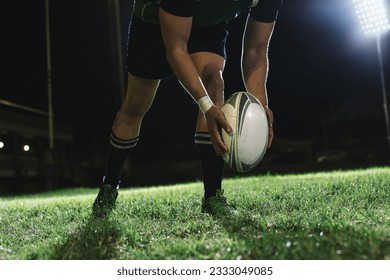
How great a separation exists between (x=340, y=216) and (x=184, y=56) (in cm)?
123

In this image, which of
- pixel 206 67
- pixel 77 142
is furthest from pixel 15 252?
pixel 77 142

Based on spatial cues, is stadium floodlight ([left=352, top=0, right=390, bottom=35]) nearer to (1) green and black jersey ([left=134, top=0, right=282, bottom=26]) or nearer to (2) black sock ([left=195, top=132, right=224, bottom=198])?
(1) green and black jersey ([left=134, top=0, right=282, bottom=26])

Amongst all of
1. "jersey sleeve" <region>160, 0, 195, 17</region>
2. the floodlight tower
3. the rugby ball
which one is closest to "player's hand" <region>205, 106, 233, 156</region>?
the rugby ball

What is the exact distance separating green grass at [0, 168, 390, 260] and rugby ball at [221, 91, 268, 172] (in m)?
0.35

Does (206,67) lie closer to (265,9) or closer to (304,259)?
(265,9)

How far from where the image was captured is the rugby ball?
2680 millimetres

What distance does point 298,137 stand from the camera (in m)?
30.8

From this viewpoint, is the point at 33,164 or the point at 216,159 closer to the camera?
the point at 216,159

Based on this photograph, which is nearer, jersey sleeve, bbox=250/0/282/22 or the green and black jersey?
the green and black jersey

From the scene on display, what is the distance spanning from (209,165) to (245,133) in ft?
1.98

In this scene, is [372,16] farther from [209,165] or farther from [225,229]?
[225,229]

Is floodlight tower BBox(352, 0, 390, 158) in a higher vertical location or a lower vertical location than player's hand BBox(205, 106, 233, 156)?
lower

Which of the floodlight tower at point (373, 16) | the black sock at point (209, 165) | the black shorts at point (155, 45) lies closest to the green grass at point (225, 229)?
the black sock at point (209, 165)

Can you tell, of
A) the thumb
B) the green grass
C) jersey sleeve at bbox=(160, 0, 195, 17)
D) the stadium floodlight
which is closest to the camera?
the green grass
